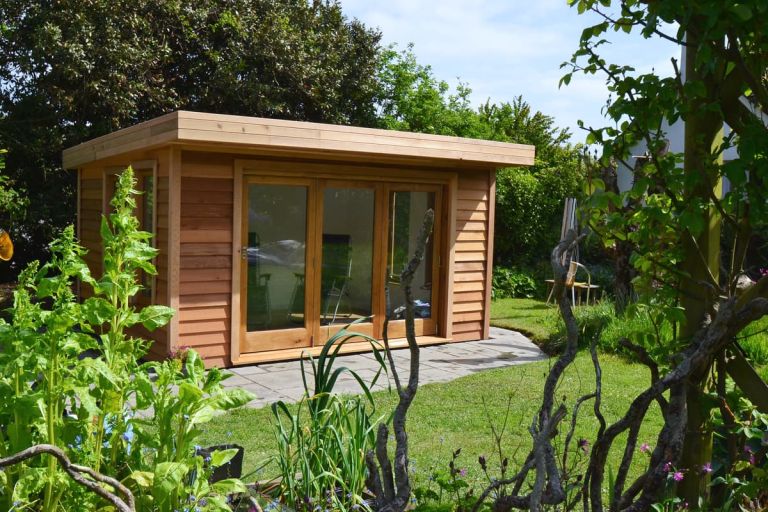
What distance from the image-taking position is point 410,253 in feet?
30.7

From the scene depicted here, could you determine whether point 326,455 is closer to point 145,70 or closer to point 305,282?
point 305,282

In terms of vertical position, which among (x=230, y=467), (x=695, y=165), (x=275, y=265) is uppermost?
(x=695, y=165)

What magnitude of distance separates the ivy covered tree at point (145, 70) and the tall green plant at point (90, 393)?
41.2 feet

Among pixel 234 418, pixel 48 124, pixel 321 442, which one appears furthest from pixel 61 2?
pixel 321 442

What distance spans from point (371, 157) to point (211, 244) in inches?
75.2

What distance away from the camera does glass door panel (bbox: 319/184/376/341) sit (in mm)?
8578

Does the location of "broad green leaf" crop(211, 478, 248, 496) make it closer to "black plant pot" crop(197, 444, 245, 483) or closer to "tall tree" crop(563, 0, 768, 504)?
"black plant pot" crop(197, 444, 245, 483)

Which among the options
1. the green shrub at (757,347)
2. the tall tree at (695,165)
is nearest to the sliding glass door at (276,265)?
the green shrub at (757,347)

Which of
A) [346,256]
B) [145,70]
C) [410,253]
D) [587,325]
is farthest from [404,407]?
[145,70]

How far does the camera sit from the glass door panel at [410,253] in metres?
9.08

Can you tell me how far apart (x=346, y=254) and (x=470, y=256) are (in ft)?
5.99

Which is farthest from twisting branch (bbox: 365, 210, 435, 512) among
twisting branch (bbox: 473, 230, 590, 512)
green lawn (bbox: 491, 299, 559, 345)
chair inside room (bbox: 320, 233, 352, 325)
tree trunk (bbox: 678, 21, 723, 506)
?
green lawn (bbox: 491, 299, 559, 345)

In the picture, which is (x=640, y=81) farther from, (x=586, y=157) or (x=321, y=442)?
(x=321, y=442)

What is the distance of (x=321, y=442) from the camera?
9.52ft
